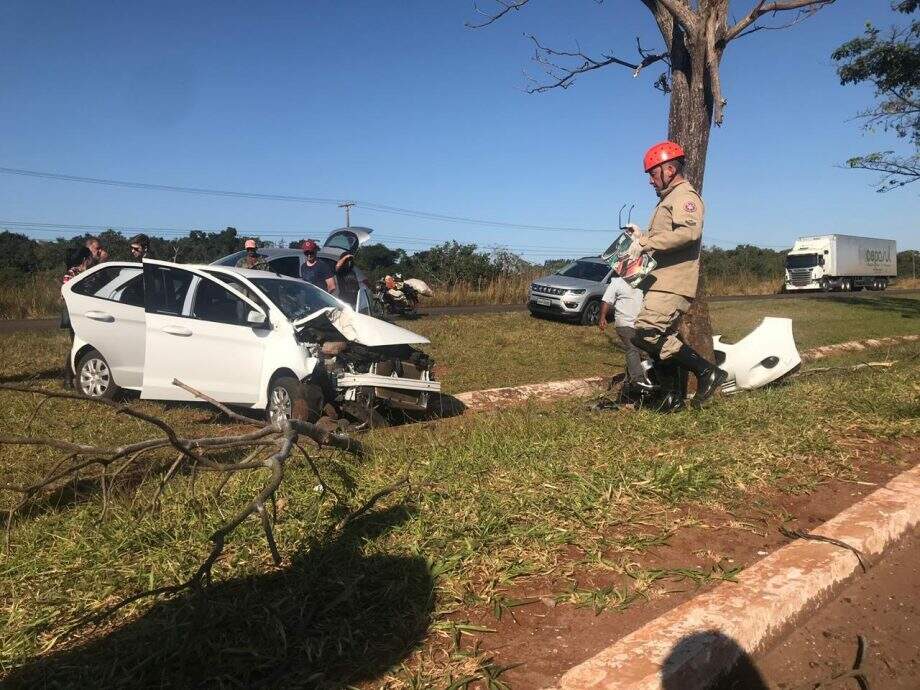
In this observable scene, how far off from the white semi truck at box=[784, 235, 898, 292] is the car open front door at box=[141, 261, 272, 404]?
42.2m

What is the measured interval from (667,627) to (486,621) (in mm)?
613

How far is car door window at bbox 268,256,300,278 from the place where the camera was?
13.7 metres

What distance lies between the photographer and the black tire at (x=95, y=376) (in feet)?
26.1

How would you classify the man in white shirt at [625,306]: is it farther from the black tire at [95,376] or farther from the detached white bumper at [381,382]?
the black tire at [95,376]

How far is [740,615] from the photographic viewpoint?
8.29ft

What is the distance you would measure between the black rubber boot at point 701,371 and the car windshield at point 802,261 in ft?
136

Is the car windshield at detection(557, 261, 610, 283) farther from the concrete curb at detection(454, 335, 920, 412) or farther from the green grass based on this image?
the green grass

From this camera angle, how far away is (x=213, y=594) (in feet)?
8.88

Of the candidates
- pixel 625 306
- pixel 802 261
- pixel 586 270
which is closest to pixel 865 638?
pixel 625 306

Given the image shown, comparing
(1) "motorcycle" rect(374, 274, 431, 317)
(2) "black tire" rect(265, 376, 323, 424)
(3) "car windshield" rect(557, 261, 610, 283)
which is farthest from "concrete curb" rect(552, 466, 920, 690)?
(3) "car windshield" rect(557, 261, 610, 283)

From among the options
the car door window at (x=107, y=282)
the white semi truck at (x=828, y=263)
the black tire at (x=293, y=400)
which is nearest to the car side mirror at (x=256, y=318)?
the black tire at (x=293, y=400)

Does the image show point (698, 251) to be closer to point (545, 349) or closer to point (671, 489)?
point (671, 489)

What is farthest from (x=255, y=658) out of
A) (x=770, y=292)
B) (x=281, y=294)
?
(x=770, y=292)

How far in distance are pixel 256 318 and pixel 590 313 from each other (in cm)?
1288
